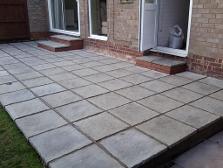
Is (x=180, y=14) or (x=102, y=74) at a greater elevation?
(x=180, y=14)

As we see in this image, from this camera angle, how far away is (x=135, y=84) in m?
3.83

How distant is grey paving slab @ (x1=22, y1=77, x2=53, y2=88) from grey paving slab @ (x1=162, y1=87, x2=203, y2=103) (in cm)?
195

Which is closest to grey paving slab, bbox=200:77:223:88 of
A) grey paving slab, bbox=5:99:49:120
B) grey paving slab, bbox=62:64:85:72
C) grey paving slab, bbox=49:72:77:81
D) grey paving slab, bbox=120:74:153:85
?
grey paving slab, bbox=120:74:153:85

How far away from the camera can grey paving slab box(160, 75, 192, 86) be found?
386 cm

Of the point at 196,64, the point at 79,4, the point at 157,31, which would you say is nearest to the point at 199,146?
the point at 196,64

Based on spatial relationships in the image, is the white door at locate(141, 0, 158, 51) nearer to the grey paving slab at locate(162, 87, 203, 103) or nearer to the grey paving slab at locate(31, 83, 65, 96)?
the grey paving slab at locate(162, 87, 203, 103)

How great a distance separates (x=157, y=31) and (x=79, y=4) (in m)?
2.68

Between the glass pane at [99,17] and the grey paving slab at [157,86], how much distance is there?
8.77 feet

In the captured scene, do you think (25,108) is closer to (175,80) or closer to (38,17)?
(175,80)

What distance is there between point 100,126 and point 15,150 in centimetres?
86

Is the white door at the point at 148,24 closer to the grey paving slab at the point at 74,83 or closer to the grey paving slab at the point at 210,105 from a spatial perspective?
the grey paving slab at the point at 74,83

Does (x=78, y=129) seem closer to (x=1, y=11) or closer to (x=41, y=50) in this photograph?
(x=41, y=50)

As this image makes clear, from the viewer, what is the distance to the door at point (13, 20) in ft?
26.1

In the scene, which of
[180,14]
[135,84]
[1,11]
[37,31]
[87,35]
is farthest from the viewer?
[37,31]
